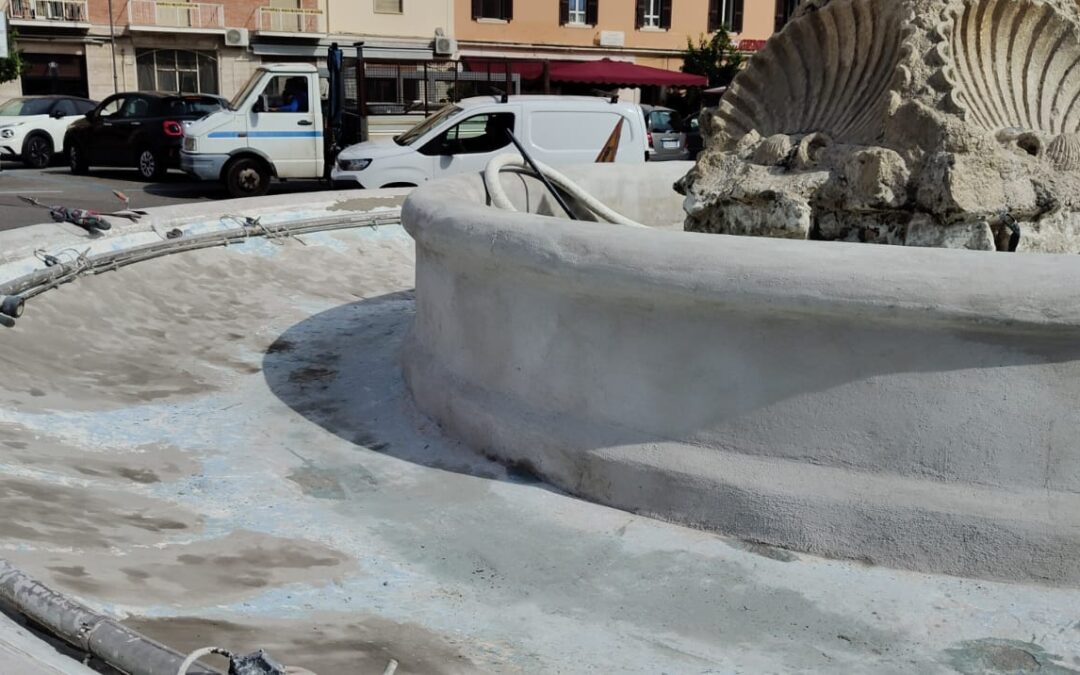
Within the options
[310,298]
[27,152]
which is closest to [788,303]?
[310,298]

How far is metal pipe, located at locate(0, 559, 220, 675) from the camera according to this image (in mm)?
2469

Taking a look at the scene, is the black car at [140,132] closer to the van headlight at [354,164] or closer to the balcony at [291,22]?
the van headlight at [354,164]

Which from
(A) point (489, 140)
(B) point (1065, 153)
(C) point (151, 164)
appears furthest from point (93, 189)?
(B) point (1065, 153)

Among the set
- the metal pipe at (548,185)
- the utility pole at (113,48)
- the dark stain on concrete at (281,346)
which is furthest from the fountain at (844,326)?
the utility pole at (113,48)

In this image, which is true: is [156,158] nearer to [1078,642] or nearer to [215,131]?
[215,131]

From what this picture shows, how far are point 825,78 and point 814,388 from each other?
2.34m

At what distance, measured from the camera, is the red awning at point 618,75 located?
33031 millimetres

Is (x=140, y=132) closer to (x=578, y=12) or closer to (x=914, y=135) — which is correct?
(x=914, y=135)

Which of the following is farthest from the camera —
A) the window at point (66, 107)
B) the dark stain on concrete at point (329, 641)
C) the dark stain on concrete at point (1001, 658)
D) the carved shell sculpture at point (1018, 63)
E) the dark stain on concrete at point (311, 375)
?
the window at point (66, 107)

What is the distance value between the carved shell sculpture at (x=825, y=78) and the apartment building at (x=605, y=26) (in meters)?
30.7

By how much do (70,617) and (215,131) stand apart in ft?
50.8

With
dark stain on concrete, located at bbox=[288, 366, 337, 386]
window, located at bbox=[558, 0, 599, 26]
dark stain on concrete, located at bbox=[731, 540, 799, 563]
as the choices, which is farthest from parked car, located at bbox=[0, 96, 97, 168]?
dark stain on concrete, located at bbox=[731, 540, 799, 563]

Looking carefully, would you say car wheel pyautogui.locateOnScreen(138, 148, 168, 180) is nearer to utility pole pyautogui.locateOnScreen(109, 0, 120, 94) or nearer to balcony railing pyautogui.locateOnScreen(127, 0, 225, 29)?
utility pole pyautogui.locateOnScreen(109, 0, 120, 94)

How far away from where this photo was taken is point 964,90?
5.00 metres
